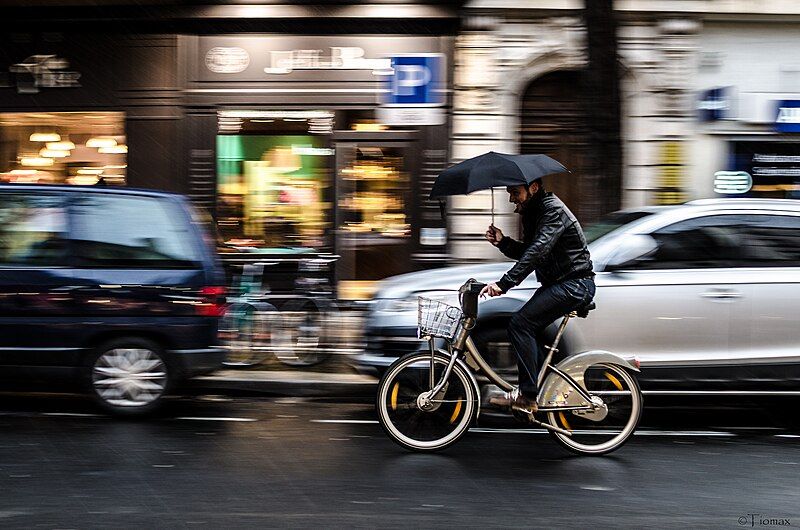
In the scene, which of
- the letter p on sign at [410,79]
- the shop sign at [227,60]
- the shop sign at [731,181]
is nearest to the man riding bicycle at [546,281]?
the letter p on sign at [410,79]

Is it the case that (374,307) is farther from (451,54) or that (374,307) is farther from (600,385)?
(451,54)

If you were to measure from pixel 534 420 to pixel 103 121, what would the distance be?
929cm

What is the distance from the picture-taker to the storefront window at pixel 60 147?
13672 millimetres

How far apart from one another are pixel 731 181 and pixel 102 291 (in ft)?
31.4

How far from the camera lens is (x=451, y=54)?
44.2 ft

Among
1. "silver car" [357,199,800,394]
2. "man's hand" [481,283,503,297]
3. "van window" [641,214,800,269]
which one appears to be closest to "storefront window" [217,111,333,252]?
"silver car" [357,199,800,394]

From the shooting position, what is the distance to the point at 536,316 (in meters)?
6.34

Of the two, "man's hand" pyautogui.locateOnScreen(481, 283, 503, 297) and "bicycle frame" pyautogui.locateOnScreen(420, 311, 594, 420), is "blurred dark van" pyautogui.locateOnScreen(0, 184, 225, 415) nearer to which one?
"bicycle frame" pyautogui.locateOnScreen(420, 311, 594, 420)

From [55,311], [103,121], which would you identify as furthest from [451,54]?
[55,311]

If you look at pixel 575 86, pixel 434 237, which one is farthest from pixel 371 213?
pixel 575 86

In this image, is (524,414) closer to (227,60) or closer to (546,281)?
(546,281)

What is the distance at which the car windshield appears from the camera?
7.75 m

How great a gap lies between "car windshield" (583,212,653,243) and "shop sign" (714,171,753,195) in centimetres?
640

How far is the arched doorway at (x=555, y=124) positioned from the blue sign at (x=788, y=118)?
2.81 metres
